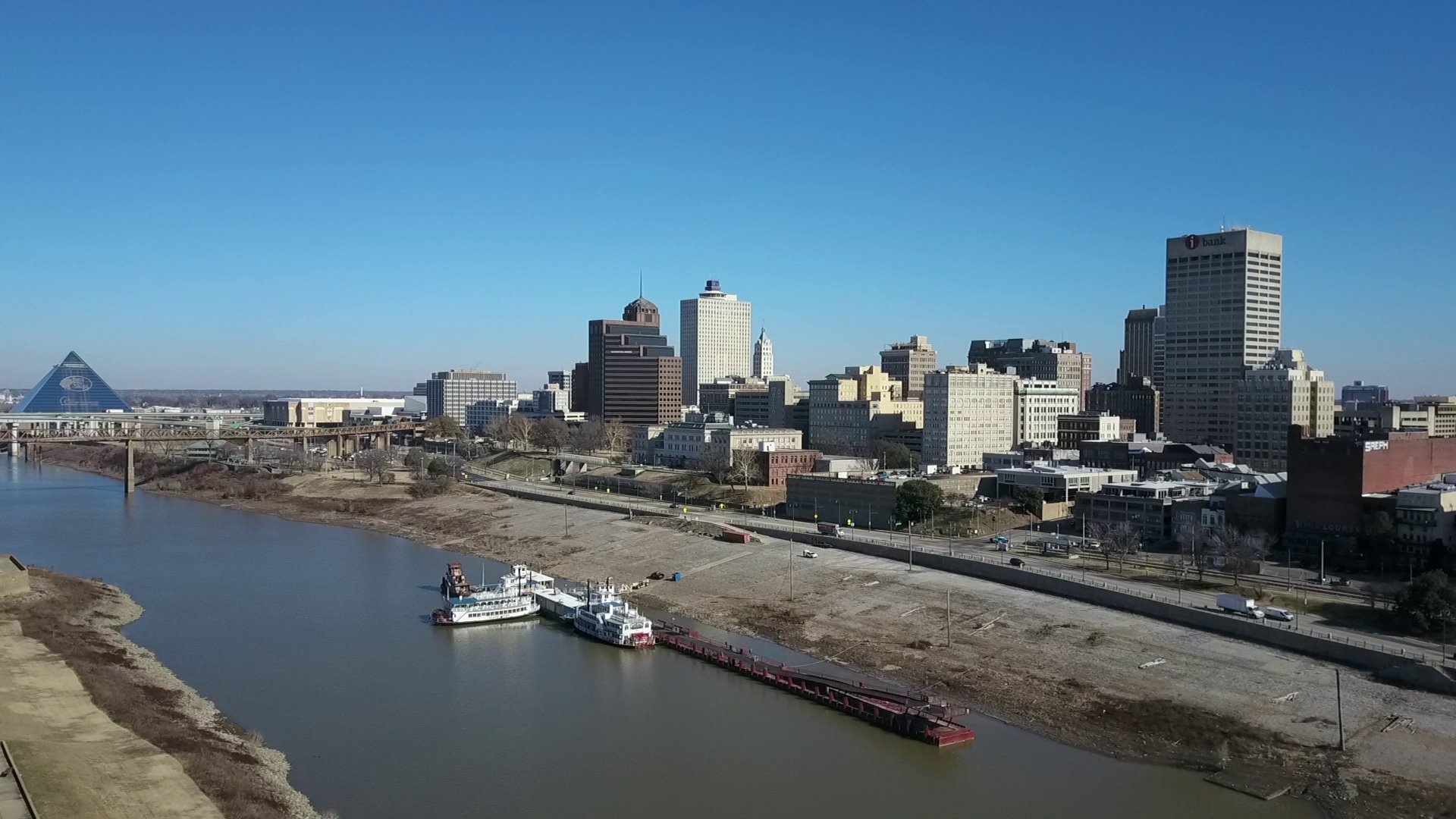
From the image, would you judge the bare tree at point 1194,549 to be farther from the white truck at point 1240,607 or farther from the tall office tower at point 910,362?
the tall office tower at point 910,362

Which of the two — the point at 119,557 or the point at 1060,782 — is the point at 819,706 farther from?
the point at 119,557

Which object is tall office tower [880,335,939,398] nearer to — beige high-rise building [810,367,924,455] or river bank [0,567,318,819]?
beige high-rise building [810,367,924,455]

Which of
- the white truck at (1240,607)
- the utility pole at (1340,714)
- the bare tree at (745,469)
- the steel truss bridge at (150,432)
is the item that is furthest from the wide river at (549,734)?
the steel truss bridge at (150,432)

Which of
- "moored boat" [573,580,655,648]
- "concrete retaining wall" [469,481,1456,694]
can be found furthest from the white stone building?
"moored boat" [573,580,655,648]

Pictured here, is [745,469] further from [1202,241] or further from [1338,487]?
[1202,241]

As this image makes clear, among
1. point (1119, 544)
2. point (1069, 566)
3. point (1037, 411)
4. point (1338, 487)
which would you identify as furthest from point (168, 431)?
point (1338, 487)

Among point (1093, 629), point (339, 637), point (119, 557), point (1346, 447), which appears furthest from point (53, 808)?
point (1346, 447)
